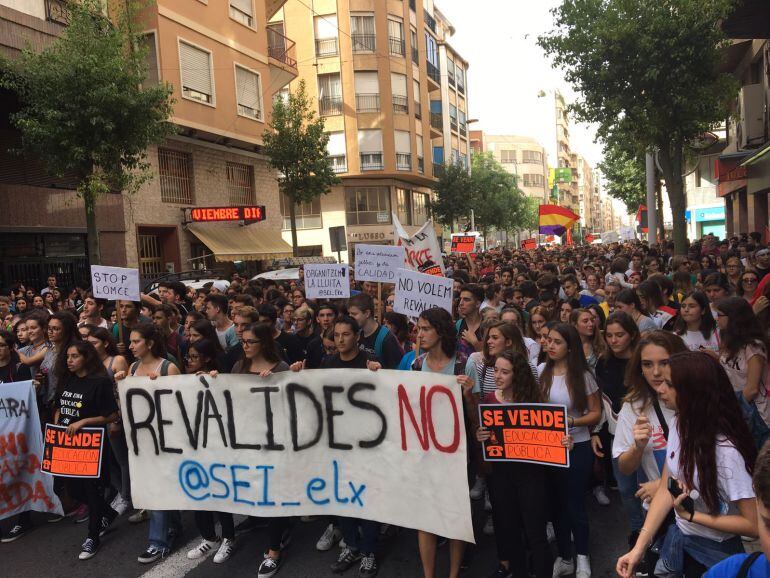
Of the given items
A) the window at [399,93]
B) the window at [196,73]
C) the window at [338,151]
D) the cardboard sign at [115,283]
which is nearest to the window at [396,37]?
the window at [399,93]

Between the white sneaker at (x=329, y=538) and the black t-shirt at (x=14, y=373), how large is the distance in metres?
3.14

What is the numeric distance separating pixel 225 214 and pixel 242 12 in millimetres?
7732

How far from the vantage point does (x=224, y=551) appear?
4660 millimetres

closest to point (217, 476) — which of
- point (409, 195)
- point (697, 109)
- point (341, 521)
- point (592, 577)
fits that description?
point (341, 521)

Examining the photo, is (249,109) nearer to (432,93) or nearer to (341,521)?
(341,521)

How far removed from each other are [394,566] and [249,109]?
21681 millimetres

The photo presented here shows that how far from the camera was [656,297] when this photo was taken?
22.1 ft

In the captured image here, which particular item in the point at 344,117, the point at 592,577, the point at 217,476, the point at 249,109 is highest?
the point at 344,117

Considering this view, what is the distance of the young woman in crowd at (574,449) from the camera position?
4051mm

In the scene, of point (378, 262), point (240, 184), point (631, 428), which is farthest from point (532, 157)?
point (631, 428)

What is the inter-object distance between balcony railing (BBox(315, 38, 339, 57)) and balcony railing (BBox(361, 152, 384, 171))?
20.5 ft

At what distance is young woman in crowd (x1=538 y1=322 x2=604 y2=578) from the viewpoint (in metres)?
4.05

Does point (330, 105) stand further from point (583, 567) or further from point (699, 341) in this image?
point (583, 567)

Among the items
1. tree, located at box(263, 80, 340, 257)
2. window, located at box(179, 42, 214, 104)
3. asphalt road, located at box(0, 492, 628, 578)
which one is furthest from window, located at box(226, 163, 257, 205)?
asphalt road, located at box(0, 492, 628, 578)
